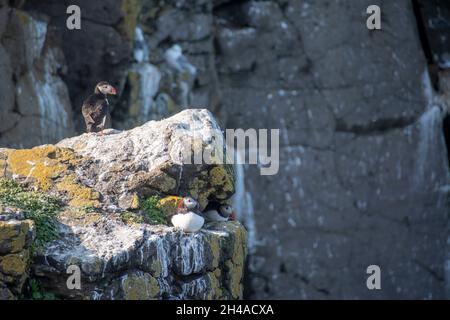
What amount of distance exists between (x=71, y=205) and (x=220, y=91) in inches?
280

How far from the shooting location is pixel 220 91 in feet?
49.3

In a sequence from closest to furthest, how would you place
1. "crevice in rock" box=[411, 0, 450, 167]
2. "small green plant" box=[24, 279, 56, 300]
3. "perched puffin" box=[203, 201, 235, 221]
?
"small green plant" box=[24, 279, 56, 300], "perched puffin" box=[203, 201, 235, 221], "crevice in rock" box=[411, 0, 450, 167]

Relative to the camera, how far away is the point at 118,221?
316 inches

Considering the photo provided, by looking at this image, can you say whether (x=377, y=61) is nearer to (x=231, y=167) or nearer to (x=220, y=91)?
(x=220, y=91)

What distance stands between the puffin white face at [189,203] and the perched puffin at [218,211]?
0.59m

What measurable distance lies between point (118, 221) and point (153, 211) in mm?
418

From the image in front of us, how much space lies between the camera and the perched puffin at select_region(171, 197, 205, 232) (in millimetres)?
8025

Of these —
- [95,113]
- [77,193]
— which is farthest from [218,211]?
[95,113]

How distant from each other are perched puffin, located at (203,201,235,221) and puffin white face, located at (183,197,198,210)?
0.59m

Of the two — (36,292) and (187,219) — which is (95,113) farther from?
(36,292)

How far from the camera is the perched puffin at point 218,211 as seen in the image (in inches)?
351

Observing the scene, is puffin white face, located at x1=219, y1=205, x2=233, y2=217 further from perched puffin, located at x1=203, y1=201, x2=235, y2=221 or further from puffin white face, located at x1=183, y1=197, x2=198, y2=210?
puffin white face, located at x1=183, y1=197, x2=198, y2=210

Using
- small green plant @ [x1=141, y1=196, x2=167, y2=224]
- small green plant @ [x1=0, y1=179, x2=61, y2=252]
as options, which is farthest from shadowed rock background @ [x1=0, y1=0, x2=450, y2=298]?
small green plant @ [x1=0, y1=179, x2=61, y2=252]

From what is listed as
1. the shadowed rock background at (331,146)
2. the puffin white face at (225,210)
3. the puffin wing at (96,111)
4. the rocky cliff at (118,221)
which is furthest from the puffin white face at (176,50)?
the puffin white face at (225,210)
